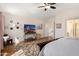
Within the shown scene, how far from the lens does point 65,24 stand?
161cm

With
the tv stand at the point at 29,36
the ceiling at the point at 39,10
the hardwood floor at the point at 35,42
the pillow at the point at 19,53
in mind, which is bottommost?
the pillow at the point at 19,53

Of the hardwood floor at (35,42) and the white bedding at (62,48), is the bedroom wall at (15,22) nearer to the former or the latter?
the hardwood floor at (35,42)

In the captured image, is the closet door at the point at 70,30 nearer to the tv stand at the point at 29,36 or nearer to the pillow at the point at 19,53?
the tv stand at the point at 29,36

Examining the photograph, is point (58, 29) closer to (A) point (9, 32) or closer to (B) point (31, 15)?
(B) point (31, 15)

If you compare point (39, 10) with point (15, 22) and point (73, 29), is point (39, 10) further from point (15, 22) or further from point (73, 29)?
point (73, 29)

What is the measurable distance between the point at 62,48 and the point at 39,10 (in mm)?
568

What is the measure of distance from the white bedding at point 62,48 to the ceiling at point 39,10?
32cm

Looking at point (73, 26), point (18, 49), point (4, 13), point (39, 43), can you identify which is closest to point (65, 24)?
point (73, 26)

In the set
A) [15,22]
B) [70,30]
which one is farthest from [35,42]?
[70,30]

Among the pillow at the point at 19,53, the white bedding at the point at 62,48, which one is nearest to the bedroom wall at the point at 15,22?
the pillow at the point at 19,53

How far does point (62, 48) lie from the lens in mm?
1630

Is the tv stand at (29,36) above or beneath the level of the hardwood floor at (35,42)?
above

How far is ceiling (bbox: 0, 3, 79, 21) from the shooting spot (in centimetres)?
159

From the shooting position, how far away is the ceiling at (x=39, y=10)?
5.21ft
